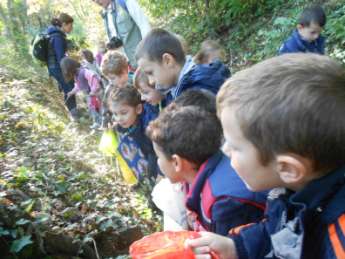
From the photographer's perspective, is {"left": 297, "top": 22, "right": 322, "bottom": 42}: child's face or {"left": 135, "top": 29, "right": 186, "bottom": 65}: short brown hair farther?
{"left": 297, "top": 22, "right": 322, "bottom": 42}: child's face

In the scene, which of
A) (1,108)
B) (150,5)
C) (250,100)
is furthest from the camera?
(150,5)

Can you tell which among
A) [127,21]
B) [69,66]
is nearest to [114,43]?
[127,21]

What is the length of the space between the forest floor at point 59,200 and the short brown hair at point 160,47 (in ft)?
4.42

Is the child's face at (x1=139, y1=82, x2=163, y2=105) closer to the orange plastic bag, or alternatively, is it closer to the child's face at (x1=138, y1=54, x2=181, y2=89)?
the child's face at (x1=138, y1=54, x2=181, y2=89)

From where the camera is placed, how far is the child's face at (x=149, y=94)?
356 cm

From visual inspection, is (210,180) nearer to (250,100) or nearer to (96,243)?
(250,100)

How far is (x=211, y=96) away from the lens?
2.42 meters

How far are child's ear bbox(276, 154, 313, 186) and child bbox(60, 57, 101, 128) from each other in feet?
17.9

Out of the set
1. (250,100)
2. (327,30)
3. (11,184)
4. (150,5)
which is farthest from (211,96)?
(150,5)

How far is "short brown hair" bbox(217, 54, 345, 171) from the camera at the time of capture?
47.4 inches

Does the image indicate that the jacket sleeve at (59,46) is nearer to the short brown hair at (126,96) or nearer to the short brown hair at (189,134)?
the short brown hair at (126,96)

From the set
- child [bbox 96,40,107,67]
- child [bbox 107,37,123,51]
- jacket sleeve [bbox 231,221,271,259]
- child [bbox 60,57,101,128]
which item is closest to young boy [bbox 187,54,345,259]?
jacket sleeve [bbox 231,221,271,259]

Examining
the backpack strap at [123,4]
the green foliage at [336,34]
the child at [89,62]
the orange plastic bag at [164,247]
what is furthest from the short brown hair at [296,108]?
the child at [89,62]

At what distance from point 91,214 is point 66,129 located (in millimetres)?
3186
